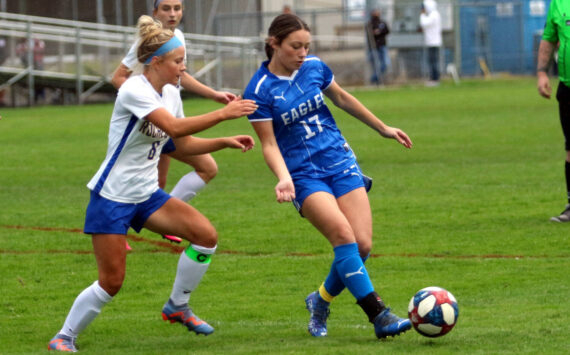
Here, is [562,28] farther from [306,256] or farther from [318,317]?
[318,317]

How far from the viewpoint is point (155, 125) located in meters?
6.01

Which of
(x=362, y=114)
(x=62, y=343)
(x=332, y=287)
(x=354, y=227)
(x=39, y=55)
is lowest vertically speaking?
(x=62, y=343)

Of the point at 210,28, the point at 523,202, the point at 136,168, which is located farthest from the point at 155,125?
Result: the point at 210,28

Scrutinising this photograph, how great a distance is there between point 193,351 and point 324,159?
1.43 m

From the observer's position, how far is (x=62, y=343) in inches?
243

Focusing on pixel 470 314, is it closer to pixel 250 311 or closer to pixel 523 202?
pixel 250 311

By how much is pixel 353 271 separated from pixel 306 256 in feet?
10.3

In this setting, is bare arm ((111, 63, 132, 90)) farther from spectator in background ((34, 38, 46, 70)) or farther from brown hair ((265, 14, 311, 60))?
spectator in background ((34, 38, 46, 70))

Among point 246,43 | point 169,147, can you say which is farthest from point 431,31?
point 169,147

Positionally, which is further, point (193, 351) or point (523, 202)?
point (523, 202)

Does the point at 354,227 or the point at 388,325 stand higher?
the point at 354,227

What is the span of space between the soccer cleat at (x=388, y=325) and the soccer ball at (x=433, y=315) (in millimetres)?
57

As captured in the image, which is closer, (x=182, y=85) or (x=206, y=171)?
(x=182, y=85)

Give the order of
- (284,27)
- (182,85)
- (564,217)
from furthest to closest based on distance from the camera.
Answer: (564,217) < (182,85) < (284,27)
